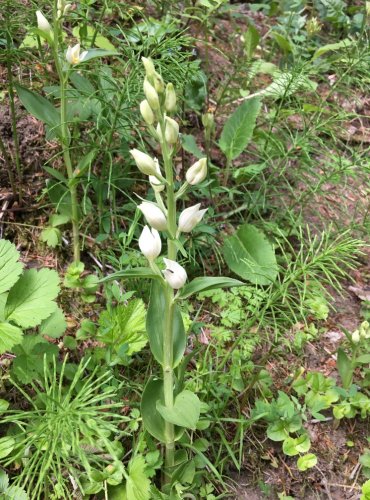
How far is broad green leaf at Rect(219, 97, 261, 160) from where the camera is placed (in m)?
2.86

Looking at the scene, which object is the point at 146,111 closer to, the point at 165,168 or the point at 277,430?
the point at 165,168

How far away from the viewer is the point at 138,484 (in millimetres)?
1712

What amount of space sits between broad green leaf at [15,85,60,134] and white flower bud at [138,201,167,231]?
3.01 feet

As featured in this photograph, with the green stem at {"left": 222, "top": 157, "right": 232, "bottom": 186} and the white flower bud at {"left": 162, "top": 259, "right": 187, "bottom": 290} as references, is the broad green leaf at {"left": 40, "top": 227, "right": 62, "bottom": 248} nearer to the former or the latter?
the green stem at {"left": 222, "top": 157, "right": 232, "bottom": 186}

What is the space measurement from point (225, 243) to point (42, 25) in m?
1.30

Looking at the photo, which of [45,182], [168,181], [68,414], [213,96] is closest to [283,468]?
[68,414]

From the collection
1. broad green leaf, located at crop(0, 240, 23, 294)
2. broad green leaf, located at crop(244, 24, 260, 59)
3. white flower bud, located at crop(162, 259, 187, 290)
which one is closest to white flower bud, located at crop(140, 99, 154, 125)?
white flower bud, located at crop(162, 259, 187, 290)

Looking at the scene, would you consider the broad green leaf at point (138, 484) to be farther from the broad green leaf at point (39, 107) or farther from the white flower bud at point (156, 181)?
the broad green leaf at point (39, 107)

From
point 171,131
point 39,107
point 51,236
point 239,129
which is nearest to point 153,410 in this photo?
point 171,131

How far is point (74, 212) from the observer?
7.78ft

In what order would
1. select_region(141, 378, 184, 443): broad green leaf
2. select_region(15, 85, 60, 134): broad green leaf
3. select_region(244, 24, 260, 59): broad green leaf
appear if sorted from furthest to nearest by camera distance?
select_region(244, 24, 260, 59): broad green leaf → select_region(15, 85, 60, 134): broad green leaf → select_region(141, 378, 184, 443): broad green leaf

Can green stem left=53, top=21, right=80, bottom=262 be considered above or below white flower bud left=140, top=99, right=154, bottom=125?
below

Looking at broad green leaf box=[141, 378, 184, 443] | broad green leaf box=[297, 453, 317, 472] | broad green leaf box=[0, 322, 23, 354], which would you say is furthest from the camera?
broad green leaf box=[297, 453, 317, 472]

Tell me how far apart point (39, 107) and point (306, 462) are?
187cm
